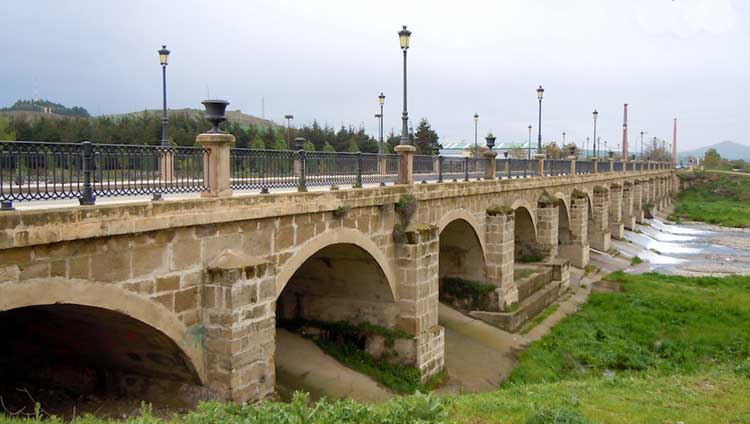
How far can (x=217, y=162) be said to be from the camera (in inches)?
333

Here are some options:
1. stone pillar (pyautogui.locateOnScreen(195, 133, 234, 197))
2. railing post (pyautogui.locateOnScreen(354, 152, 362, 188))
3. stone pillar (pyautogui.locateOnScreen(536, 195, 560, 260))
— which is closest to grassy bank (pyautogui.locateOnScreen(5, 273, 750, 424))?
stone pillar (pyautogui.locateOnScreen(536, 195, 560, 260))

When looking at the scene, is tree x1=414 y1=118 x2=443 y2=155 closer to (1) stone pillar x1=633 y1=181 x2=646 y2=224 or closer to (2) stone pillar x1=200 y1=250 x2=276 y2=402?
(1) stone pillar x1=633 y1=181 x2=646 y2=224

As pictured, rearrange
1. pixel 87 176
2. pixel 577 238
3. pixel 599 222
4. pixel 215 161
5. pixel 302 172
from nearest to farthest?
1. pixel 87 176
2. pixel 215 161
3. pixel 302 172
4. pixel 577 238
5. pixel 599 222

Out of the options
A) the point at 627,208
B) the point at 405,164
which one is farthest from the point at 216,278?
the point at 627,208

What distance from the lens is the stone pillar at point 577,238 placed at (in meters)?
28.7

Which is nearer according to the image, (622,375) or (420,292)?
(420,292)

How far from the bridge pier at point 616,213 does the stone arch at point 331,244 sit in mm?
28167

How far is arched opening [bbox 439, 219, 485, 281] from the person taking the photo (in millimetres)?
18984

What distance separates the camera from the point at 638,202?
159 feet

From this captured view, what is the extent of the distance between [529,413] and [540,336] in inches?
411

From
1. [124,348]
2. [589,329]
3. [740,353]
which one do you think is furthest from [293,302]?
[740,353]

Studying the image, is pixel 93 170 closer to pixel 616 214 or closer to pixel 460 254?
pixel 460 254

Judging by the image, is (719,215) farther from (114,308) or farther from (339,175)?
(114,308)

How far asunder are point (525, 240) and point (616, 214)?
16817 millimetres
